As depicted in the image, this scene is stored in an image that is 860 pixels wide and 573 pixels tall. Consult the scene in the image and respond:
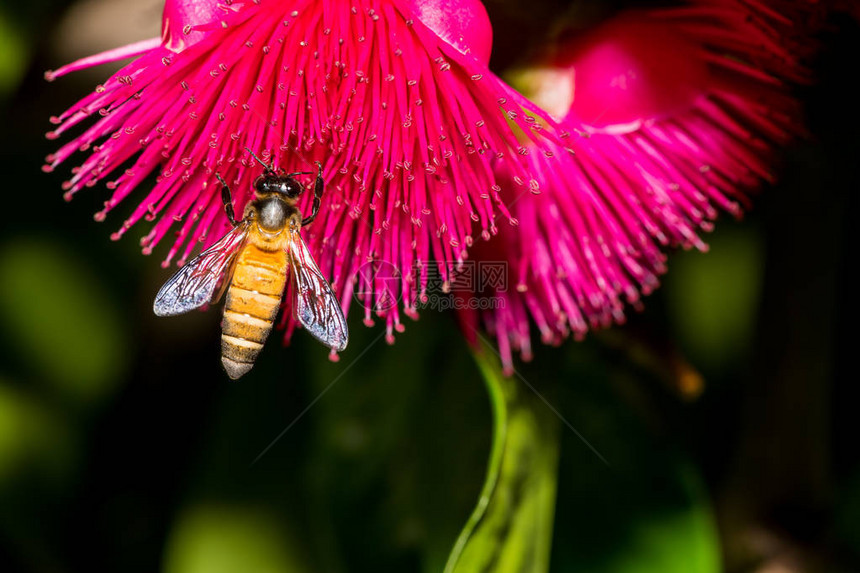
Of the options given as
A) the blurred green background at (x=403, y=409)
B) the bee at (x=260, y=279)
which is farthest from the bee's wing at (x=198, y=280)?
the blurred green background at (x=403, y=409)

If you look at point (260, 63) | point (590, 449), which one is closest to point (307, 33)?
point (260, 63)

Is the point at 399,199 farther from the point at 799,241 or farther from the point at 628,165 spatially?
the point at 799,241

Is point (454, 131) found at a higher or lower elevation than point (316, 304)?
higher

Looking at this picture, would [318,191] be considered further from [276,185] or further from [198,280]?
[198,280]

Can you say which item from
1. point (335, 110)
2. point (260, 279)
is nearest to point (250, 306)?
point (260, 279)

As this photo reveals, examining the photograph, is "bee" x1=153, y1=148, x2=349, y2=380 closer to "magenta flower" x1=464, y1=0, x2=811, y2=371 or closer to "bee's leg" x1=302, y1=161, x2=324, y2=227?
"bee's leg" x1=302, y1=161, x2=324, y2=227

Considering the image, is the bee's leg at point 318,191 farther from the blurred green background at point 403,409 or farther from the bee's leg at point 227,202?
the blurred green background at point 403,409

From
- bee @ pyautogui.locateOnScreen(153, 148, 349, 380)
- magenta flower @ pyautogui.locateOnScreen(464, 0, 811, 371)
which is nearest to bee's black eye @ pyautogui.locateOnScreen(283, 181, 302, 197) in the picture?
bee @ pyautogui.locateOnScreen(153, 148, 349, 380)
